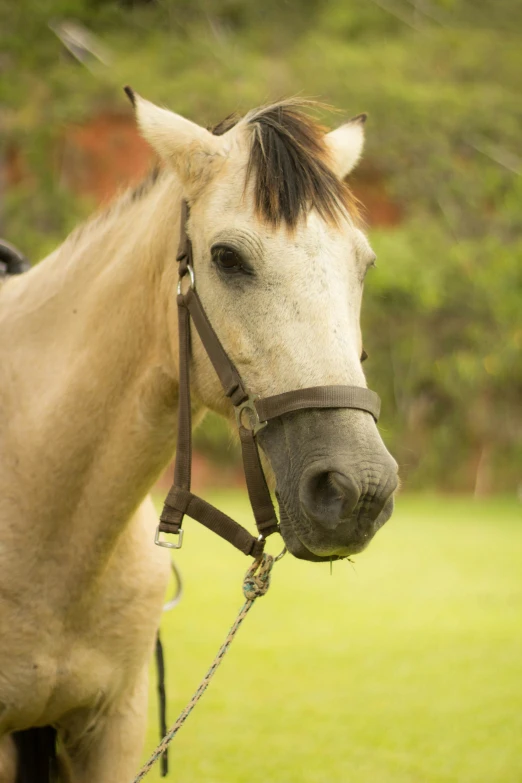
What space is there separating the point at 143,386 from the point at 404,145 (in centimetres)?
1848

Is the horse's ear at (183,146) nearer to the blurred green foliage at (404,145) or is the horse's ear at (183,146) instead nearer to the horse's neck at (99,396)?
the horse's neck at (99,396)

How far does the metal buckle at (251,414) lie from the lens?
2.07 meters

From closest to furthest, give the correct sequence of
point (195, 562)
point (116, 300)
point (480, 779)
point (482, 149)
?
point (116, 300), point (480, 779), point (195, 562), point (482, 149)

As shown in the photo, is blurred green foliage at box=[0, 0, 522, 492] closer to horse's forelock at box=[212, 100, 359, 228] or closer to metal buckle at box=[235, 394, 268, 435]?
horse's forelock at box=[212, 100, 359, 228]

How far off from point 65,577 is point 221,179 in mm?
1157

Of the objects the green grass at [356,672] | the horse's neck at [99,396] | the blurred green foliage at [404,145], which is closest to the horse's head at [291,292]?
the horse's neck at [99,396]

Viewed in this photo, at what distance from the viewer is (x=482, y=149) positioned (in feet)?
64.2

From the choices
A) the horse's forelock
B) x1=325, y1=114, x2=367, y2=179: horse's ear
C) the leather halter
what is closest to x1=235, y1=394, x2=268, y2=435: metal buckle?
the leather halter

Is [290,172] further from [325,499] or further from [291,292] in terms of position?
[325,499]

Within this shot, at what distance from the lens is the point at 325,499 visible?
6.34 ft

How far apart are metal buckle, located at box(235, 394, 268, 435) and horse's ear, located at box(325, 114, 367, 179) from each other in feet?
2.31

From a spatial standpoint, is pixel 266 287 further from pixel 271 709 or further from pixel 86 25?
pixel 86 25

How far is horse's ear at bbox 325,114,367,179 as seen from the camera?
8.04 feet

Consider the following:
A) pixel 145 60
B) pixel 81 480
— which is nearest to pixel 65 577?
pixel 81 480
